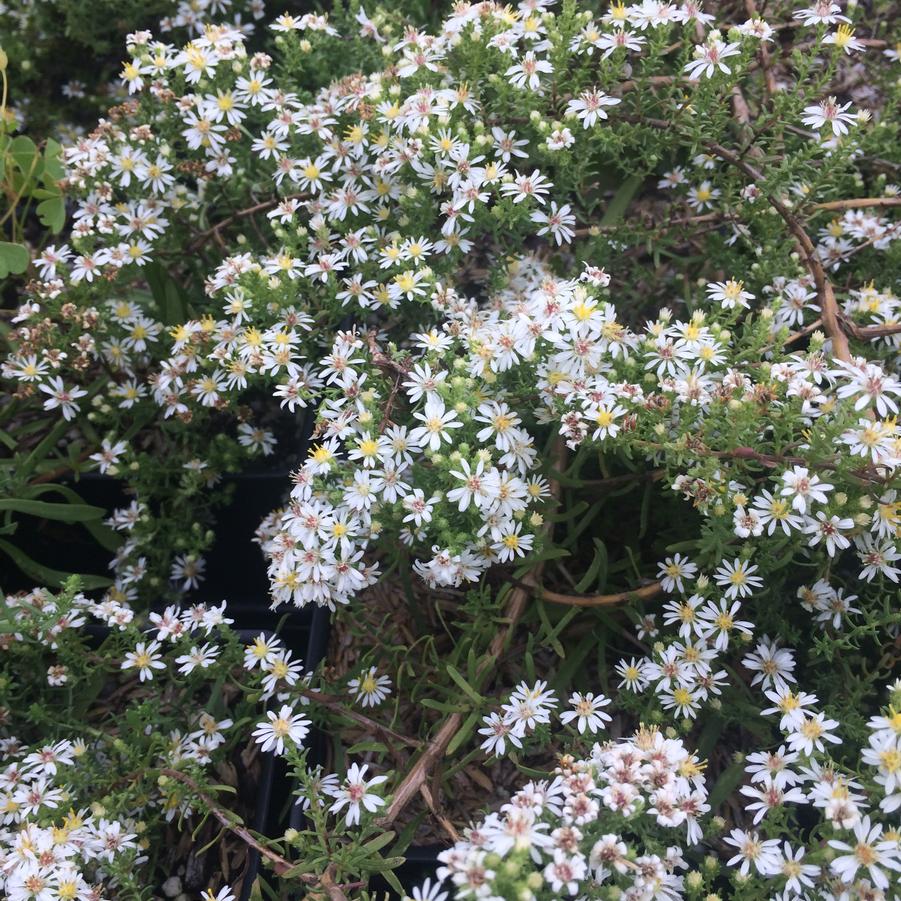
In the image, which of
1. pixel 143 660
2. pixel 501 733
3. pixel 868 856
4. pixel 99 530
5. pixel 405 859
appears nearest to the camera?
pixel 868 856

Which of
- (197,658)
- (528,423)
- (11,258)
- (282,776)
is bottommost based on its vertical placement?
(282,776)

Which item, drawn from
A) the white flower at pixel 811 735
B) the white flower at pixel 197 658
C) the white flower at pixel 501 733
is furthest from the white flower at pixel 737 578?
the white flower at pixel 197 658

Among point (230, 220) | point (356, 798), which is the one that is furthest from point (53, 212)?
point (356, 798)

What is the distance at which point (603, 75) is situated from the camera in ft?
7.63

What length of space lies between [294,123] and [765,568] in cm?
179

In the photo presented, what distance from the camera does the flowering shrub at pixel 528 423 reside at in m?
1.78

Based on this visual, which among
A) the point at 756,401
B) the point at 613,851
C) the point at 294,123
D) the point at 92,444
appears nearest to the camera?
the point at 613,851

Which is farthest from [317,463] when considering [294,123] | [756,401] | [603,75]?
[603,75]

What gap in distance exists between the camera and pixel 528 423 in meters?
2.32

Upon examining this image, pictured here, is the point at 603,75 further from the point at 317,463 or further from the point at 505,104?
the point at 317,463

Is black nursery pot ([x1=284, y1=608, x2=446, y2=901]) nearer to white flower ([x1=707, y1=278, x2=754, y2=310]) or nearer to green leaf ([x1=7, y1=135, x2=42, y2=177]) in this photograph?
white flower ([x1=707, y1=278, x2=754, y2=310])

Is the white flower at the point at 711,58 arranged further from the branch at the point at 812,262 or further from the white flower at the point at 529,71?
the white flower at the point at 529,71

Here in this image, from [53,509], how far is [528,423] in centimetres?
144

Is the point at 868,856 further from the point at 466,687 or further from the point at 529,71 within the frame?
the point at 529,71
